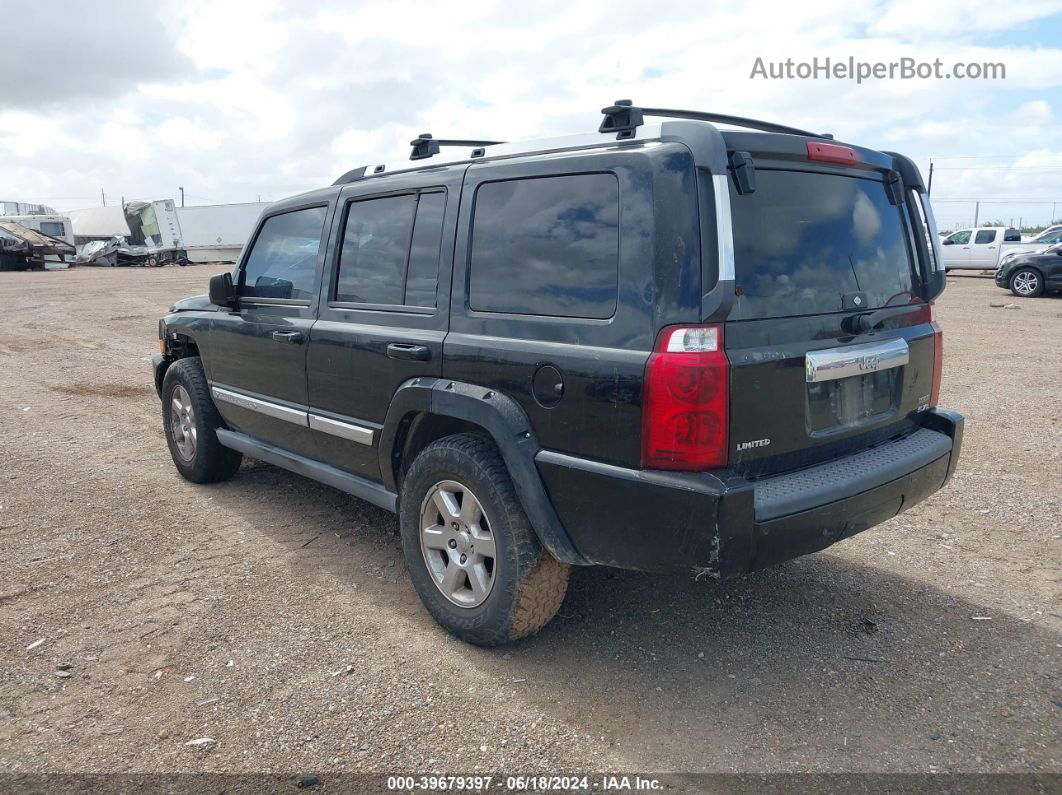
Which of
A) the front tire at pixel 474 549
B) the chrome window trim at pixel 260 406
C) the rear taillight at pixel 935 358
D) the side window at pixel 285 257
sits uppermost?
the side window at pixel 285 257

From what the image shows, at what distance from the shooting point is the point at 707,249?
2.74 meters

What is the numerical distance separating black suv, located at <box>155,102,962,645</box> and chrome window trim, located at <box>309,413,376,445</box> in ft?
0.06

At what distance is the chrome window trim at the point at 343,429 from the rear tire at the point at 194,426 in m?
1.42

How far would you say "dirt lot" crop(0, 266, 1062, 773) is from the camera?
9.27 feet

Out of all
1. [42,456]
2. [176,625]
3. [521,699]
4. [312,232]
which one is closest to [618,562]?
[521,699]

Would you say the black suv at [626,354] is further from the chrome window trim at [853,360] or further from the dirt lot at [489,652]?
the dirt lot at [489,652]

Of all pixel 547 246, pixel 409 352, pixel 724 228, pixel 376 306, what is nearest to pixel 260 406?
pixel 376 306

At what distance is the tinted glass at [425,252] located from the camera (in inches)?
143

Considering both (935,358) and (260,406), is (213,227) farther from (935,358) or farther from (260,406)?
(935,358)

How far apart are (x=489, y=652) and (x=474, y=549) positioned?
0.44 meters

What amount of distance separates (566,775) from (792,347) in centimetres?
163

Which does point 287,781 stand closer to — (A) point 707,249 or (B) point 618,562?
(B) point 618,562

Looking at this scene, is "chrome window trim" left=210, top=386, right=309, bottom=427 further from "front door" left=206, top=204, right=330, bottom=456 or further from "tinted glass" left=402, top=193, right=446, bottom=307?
"tinted glass" left=402, top=193, right=446, bottom=307

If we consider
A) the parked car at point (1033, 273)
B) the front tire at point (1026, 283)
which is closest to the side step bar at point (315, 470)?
the parked car at point (1033, 273)
